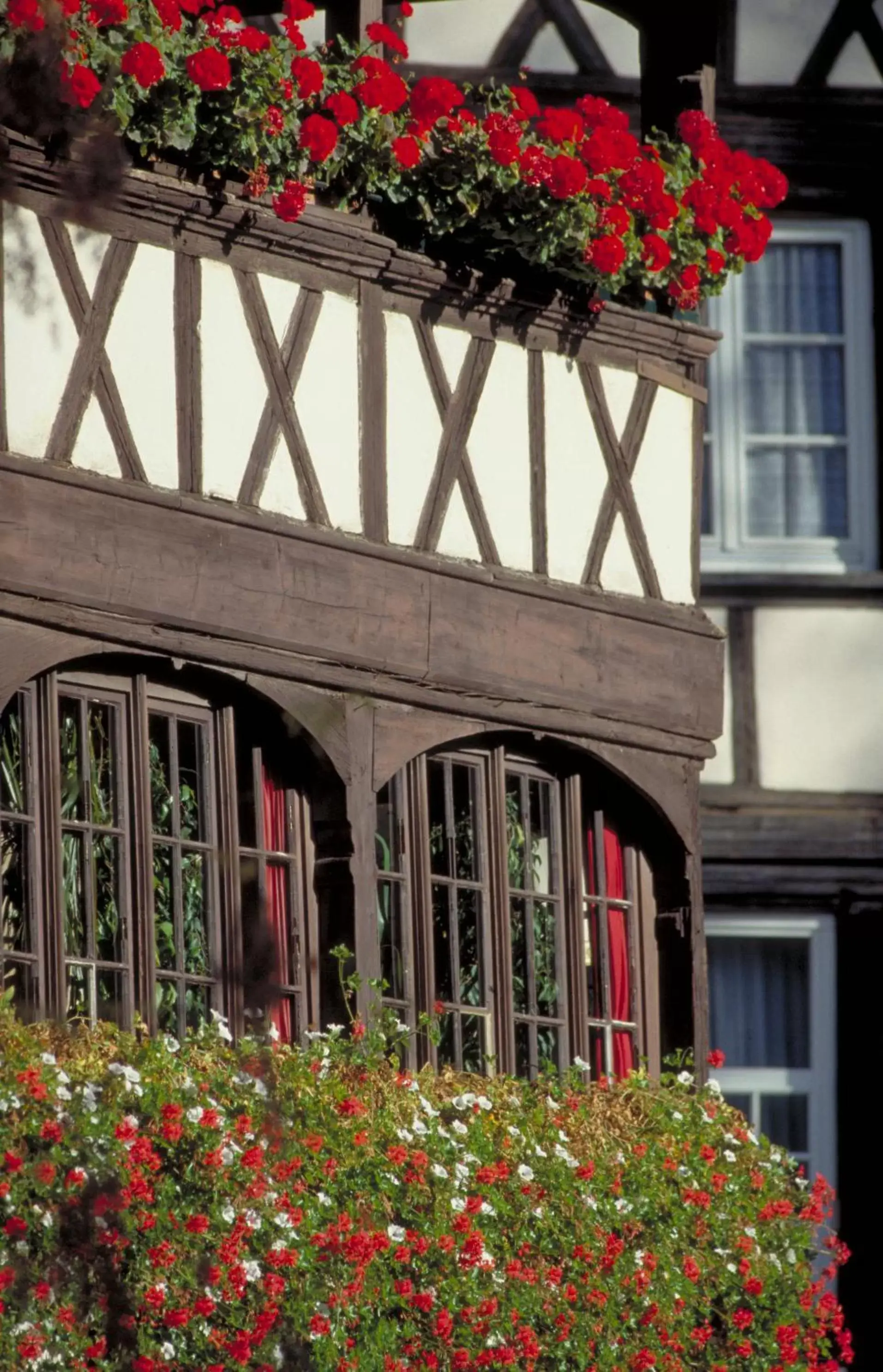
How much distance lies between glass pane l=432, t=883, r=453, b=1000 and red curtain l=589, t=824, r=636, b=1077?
2.54 feet

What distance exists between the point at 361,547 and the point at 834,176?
13.0ft

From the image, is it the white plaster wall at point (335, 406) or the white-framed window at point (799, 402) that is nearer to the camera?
the white plaster wall at point (335, 406)

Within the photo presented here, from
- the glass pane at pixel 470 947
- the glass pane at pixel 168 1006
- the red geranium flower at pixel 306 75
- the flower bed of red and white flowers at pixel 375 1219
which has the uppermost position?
the red geranium flower at pixel 306 75

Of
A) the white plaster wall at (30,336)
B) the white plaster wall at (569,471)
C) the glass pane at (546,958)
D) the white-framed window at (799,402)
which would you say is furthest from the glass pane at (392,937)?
the white-framed window at (799,402)

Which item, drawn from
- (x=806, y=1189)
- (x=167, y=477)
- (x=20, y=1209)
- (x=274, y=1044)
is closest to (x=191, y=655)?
(x=167, y=477)

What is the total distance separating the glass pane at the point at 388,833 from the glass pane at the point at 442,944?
21 cm

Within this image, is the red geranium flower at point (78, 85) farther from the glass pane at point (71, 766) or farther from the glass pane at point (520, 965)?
the glass pane at point (520, 965)

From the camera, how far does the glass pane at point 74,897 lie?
1063 cm

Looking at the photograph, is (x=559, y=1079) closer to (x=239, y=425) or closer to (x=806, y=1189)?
(x=806, y=1189)

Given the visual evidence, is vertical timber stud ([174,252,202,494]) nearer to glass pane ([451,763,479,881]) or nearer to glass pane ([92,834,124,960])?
glass pane ([92,834,124,960])

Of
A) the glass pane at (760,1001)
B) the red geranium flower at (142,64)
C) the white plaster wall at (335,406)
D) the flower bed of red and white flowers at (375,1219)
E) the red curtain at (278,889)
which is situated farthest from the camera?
the glass pane at (760,1001)

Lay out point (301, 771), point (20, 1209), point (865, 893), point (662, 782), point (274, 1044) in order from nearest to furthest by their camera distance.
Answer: point (20, 1209)
point (274, 1044)
point (301, 771)
point (662, 782)
point (865, 893)

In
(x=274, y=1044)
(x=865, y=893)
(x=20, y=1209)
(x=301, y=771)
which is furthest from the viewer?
(x=865, y=893)

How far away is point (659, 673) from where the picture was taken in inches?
490
